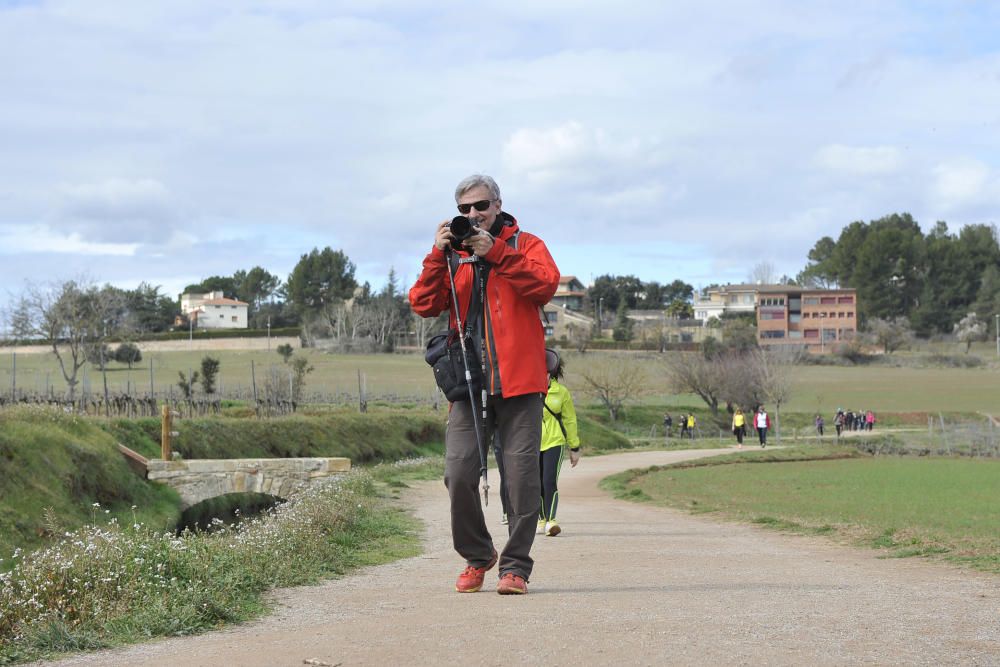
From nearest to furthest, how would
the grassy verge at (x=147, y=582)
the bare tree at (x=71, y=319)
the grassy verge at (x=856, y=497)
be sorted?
the grassy verge at (x=147, y=582) < the grassy verge at (x=856, y=497) < the bare tree at (x=71, y=319)

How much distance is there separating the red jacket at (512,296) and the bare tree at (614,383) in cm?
6684

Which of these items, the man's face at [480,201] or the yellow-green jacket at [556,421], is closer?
the man's face at [480,201]

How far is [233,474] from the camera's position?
80.2 feet

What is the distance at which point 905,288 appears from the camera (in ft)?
458

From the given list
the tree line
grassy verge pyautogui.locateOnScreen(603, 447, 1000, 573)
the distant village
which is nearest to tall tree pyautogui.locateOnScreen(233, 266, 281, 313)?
the distant village

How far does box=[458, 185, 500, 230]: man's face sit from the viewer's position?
6.79 metres

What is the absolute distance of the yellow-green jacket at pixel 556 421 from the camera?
11570mm

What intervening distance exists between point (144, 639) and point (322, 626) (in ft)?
2.67

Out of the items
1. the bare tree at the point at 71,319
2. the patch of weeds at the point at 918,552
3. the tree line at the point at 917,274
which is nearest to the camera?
the patch of weeds at the point at 918,552

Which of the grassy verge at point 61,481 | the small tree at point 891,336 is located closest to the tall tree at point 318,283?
the small tree at point 891,336

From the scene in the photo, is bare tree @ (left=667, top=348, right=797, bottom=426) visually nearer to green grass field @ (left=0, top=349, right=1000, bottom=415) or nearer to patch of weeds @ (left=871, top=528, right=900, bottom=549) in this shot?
green grass field @ (left=0, top=349, right=1000, bottom=415)

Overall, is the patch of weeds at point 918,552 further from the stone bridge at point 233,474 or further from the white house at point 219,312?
the white house at point 219,312

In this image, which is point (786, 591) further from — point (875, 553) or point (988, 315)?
point (988, 315)

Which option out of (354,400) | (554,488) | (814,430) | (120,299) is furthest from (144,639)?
(814,430)
